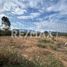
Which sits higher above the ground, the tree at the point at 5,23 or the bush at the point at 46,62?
the tree at the point at 5,23

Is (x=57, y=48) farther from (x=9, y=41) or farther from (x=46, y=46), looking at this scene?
(x=9, y=41)

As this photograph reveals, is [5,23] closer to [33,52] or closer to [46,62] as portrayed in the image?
[33,52]

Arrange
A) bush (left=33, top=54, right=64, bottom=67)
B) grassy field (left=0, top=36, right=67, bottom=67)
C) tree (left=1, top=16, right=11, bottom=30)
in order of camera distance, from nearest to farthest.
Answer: bush (left=33, top=54, right=64, bottom=67), grassy field (left=0, top=36, right=67, bottom=67), tree (left=1, top=16, right=11, bottom=30)

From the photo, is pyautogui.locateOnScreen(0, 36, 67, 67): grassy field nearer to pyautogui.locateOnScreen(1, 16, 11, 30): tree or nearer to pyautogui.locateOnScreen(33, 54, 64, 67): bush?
pyautogui.locateOnScreen(33, 54, 64, 67): bush

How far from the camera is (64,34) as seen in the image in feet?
31.4

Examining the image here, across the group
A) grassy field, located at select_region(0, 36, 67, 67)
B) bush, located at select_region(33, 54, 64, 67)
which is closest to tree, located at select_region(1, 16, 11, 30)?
grassy field, located at select_region(0, 36, 67, 67)

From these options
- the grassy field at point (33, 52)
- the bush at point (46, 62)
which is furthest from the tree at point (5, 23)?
the bush at point (46, 62)

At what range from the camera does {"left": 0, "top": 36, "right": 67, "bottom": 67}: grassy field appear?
6391 mm

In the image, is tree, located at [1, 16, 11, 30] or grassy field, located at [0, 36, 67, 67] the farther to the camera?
tree, located at [1, 16, 11, 30]

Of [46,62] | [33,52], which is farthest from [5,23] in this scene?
[46,62]

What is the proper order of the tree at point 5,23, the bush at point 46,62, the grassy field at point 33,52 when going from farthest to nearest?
the tree at point 5,23 < the grassy field at point 33,52 < the bush at point 46,62

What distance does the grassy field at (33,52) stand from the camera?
21.0 ft

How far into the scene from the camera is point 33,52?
7730mm

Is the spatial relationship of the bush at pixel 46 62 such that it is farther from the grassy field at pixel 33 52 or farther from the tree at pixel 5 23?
the tree at pixel 5 23
